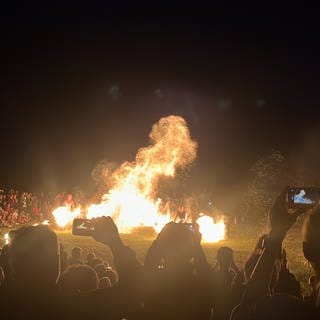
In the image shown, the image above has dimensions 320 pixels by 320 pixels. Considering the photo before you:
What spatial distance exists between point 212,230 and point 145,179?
12.4 metres

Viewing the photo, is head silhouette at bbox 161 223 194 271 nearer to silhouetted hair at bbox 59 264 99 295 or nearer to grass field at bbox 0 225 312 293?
silhouetted hair at bbox 59 264 99 295

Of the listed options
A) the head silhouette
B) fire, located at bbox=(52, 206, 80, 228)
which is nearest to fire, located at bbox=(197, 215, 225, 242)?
fire, located at bbox=(52, 206, 80, 228)

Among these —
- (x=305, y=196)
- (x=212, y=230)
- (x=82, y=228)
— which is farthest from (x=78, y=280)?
(x=212, y=230)

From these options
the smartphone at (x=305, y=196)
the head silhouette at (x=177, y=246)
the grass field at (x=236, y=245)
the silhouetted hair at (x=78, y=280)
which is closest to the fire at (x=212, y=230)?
the grass field at (x=236, y=245)

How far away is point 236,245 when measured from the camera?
24.0 meters

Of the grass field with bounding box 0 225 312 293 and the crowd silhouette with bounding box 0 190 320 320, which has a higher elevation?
the crowd silhouette with bounding box 0 190 320 320

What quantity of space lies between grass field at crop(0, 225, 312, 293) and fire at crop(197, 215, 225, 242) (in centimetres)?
61

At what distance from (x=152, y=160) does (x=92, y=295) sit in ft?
122

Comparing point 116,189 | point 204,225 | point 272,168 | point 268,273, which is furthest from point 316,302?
point 116,189

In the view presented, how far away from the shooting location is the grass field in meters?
16.8

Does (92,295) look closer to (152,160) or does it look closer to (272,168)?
(272,168)

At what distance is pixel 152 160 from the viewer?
132 ft

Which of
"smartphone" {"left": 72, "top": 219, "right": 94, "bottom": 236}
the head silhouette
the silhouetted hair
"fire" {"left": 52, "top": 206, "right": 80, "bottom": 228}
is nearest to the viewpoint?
the head silhouette

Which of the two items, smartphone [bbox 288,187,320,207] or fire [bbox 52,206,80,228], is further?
fire [bbox 52,206,80,228]
